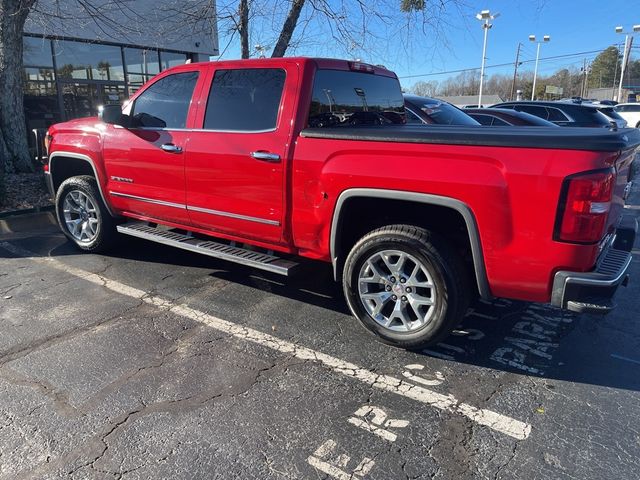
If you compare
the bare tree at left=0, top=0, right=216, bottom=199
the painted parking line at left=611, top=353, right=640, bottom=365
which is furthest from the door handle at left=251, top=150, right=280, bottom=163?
the bare tree at left=0, top=0, right=216, bottom=199

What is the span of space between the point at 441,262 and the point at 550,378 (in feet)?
3.36

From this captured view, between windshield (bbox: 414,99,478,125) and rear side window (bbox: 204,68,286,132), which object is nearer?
rear side window (bbox: 204,68,286,132)

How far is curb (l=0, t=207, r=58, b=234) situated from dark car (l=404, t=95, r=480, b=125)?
551 centimetres

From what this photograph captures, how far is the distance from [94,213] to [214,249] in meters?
2.02

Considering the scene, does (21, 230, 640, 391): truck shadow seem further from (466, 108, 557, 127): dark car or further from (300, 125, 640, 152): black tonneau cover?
(466, 108, 557, 127): dark car

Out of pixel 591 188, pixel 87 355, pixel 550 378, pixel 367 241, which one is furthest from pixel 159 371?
pixel 591 188

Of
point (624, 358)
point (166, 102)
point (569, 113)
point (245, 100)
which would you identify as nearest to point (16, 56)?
point (166, 102)

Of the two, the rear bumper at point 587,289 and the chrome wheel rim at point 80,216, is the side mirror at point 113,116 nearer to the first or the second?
the chrome wheel rim at point 80,216

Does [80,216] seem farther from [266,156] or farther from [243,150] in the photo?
[266,156]

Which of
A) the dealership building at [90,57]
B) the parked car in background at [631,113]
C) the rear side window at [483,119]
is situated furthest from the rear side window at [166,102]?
the parked car in background at [631,113]

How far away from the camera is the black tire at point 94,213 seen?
5.33 m

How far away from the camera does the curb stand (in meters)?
6.79

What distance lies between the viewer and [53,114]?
1339cm

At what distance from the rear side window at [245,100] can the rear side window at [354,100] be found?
0.32m
